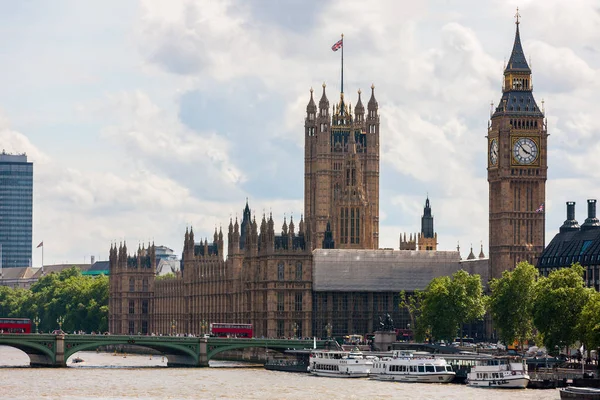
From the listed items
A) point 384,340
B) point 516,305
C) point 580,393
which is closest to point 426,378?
point 516,305

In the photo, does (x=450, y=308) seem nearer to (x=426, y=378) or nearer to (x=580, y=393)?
(x=426, y=378)

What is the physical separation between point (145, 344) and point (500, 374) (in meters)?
47.2

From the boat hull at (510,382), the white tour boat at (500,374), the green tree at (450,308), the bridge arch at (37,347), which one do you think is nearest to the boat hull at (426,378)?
the white tour boat at (500,374)

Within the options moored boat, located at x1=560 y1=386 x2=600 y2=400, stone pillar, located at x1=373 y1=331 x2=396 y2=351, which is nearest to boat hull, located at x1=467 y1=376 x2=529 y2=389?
moored boat, located at x1=560 y1=386 x2=600 y2=400

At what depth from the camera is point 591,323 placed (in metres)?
148

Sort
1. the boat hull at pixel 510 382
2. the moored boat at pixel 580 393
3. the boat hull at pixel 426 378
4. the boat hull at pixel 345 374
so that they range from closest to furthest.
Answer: the moored boat at pixel 580 393 < the boat hull at pixel 510 382 < the boat hull at pixel 426 378 < the boat hull at pixel 345 374

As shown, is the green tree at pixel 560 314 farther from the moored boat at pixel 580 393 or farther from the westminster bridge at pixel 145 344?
the westminster bridge at pixel 145 344

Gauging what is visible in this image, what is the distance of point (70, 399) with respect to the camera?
13512cm

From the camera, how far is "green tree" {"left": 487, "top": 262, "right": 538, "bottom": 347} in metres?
180

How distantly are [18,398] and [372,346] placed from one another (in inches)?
2468

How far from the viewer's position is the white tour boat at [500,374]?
476ft

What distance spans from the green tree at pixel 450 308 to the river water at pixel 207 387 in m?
21.1

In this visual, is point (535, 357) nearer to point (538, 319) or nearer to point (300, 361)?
point (538, 319)

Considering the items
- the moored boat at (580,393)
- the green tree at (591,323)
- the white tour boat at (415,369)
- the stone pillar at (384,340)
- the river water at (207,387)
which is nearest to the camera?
the moored boat at (580,393)
